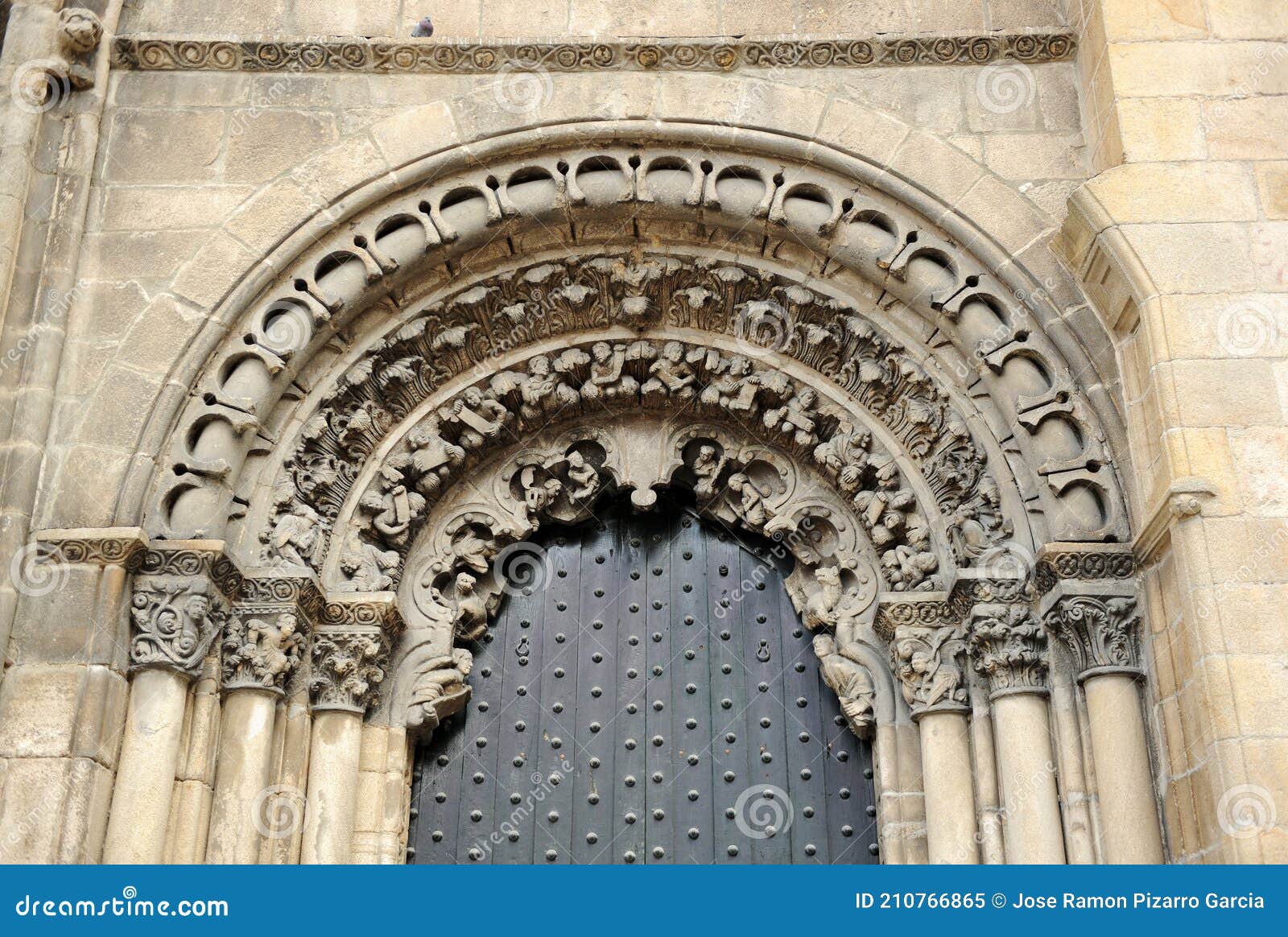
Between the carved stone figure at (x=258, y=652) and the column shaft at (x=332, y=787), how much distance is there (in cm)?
34

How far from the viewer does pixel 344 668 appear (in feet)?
20.6

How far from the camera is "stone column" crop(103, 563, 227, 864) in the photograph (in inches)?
215

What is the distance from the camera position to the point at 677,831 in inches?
256

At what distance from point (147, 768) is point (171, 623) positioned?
0.59 metres

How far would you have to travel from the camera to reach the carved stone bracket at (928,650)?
6.18m

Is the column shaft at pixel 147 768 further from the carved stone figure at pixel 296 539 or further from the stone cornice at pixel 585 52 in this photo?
the stone cornice at pixel 585 52

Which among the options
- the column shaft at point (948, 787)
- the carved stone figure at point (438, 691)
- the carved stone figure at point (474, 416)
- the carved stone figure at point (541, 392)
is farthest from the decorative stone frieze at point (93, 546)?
the column shaft at point (948, 787)

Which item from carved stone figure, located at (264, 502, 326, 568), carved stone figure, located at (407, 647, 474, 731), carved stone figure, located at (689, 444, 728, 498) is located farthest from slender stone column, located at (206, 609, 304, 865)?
carved stone figure, located at (689, 444, 728, 498)

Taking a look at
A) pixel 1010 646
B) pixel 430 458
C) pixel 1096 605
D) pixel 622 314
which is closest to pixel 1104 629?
pixel 1096 605

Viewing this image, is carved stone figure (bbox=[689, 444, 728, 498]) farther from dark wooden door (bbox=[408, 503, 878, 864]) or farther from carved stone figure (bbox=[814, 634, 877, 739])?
carved stone figure (bbox=[814, 634, 877, 739])

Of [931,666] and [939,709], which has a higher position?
[931,666]

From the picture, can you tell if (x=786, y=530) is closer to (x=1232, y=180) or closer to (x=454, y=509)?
(x=454, y=509)

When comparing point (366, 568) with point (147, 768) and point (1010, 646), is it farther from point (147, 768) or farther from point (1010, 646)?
point (1010, 646)
